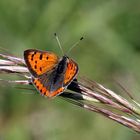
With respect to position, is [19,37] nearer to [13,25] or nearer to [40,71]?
[13,25]

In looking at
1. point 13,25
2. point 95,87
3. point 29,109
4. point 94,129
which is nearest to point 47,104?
point 29,109

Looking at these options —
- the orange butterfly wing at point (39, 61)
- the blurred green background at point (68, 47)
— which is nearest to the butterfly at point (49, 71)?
the orange butterfly wing at point (39, 61)

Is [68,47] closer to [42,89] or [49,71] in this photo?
[49,71]

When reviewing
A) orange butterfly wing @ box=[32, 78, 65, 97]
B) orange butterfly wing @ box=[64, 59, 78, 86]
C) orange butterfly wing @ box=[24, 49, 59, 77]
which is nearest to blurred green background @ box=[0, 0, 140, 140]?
→ orange butterfly wing @ box=[24, 49, 59, 77]

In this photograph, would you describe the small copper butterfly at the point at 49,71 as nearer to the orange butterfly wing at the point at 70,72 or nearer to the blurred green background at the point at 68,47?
the orange butterfly wing at the point at 70,72

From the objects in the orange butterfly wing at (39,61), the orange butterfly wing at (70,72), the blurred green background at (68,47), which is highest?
the orange butterfly wing at (70,72)

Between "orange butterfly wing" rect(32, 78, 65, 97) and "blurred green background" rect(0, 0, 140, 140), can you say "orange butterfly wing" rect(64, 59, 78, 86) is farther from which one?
"blurred green background" rect(0, 0, 140, 140)
